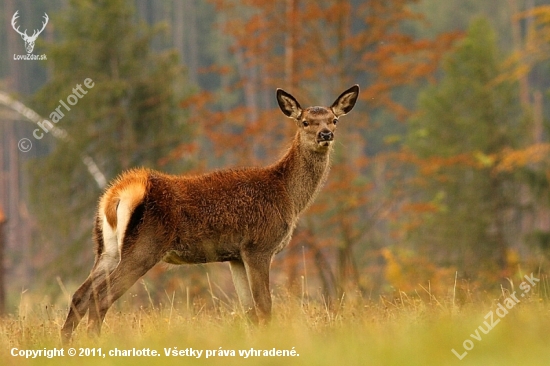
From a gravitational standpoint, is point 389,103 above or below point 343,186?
above

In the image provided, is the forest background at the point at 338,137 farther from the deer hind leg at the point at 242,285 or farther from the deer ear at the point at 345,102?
the deer ear at the point at 345,102

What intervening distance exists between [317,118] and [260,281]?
197 cm

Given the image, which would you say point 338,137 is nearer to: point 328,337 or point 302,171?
point 302,171

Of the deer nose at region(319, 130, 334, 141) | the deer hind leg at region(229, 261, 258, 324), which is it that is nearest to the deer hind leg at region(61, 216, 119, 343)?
the deer hind leg at region(229, 261, 258, 324)

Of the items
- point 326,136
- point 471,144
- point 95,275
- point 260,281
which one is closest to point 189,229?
point 260,281

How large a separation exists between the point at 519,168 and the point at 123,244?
55.6 ft

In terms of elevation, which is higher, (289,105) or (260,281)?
(289,105)

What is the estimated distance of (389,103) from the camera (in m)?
19.0

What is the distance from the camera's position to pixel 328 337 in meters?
6.63

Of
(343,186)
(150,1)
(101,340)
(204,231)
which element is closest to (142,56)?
(343,186)

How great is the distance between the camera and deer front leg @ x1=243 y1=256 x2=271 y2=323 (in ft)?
27.5

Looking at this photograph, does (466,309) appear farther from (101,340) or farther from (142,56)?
(142,56)

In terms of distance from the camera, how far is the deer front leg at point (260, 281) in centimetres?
838

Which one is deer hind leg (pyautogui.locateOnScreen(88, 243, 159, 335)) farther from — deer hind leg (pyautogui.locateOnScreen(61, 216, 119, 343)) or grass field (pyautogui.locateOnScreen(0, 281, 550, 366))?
grass field (pyautogui.locateOnScreen(0, 281, 550, 366))
